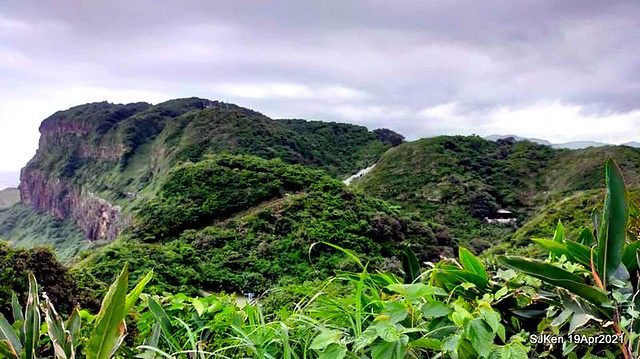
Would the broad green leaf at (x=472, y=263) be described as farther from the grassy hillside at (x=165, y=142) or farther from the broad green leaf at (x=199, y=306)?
the grassy hillside at (x=165, y=142)

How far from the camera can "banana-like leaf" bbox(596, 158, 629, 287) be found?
3.29 feet

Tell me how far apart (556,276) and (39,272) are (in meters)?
6.30

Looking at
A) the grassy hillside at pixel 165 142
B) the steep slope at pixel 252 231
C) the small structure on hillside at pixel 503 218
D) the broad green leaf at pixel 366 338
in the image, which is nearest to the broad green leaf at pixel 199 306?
the broad green leaf at pixel 366 338

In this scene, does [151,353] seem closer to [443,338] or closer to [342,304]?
[342,304]

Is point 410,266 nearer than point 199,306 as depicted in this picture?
No

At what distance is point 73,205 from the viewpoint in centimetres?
5488

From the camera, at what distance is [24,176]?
67.4 meters

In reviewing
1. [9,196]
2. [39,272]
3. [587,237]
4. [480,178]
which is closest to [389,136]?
[480,178]

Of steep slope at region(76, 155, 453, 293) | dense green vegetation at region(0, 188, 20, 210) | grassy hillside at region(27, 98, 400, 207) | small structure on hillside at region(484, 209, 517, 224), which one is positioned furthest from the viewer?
dense green vegetation at region(0, 188, 20, 210)

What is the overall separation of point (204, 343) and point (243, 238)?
18.5m

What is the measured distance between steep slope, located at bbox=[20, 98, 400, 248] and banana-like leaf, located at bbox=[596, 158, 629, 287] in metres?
33.7

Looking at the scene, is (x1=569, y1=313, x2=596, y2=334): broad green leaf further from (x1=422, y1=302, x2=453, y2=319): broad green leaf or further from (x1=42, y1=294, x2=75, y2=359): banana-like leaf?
(x1=42, y1=294, x2=75, y2=359): banana-like leaf

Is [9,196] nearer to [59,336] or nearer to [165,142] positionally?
[165,142]

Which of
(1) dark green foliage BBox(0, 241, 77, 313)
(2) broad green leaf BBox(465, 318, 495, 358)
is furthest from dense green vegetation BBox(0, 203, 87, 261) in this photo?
(2) broad green leaf BBox(465, 318, 495, 358)
